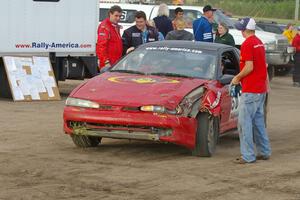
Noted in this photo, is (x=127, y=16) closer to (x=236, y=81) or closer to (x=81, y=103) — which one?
(x=81, y=103)

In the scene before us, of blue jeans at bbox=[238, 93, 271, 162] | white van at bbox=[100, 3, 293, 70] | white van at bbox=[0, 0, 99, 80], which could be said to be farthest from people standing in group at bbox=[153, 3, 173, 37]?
blue jeans at bbox=[238, 93, 271, 162]

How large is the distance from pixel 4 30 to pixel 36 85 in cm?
137

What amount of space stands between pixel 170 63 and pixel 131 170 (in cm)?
255

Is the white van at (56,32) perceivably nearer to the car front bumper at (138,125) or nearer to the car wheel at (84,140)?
the car wheel at (84,140)

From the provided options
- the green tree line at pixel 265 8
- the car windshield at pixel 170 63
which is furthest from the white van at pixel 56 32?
the green tree line at pixel 265 8

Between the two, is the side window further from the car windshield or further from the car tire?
the car tire

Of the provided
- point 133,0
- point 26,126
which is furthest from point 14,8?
point 133,0

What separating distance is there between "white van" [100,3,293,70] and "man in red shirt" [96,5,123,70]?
9113mm

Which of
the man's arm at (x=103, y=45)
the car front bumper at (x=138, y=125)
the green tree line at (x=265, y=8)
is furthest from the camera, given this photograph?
the green tree line at (x=265, y=8)

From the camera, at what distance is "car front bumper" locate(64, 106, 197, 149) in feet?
32.2

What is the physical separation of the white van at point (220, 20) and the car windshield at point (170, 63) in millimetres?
11543

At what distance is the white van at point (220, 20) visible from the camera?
23.7m

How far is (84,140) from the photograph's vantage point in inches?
418

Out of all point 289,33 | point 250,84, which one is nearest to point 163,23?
point 250,84
